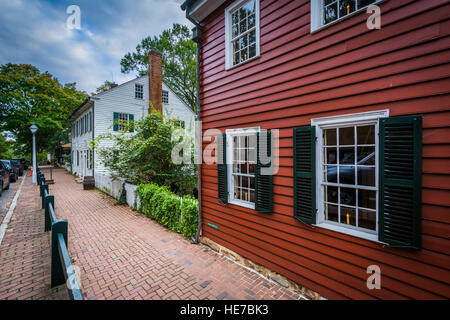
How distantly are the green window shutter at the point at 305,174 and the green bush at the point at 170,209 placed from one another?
323 cm

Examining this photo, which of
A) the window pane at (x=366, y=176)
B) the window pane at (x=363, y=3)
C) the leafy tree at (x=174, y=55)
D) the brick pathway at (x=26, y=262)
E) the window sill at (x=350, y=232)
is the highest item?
the leafy tree at (x=174, y=55)

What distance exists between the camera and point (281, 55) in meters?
3.47

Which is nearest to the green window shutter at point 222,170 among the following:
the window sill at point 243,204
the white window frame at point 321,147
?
the window sill at point 243,204

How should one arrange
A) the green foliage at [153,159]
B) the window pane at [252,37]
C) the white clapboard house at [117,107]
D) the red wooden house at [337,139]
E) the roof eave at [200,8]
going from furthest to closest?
the white clapboard house at [117,107]
the green foliage at [153,159]
the roof eave at [200,8]
the window pane at [252,37]
the red wooden house at [337,139]

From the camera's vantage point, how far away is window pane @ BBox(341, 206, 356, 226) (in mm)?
2883

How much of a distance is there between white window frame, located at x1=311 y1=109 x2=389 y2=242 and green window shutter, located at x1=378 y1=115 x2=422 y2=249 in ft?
0.39

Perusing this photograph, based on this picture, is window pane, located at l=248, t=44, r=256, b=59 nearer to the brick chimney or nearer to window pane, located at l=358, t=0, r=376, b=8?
window pane, located at l=358, t=0, r=376, b=8

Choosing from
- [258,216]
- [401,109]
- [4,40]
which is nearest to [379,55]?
[401,109]

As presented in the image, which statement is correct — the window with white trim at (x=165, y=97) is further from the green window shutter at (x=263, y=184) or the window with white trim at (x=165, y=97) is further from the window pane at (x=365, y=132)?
the window pane at (x=365, y=132)

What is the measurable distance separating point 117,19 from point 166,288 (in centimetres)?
1214

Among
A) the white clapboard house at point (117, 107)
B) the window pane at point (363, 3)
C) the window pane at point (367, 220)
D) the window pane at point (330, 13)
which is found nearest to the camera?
the window pane at point (363, 3)

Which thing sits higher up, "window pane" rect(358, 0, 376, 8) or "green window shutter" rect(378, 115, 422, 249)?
"window pane" rect(358, 0, 376, 8)

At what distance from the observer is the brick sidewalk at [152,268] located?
3.40 metres

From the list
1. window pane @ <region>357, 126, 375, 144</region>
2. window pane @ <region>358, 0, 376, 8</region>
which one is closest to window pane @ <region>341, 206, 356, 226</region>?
window pane @ <region>357, 126, 375, 144</region>
